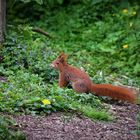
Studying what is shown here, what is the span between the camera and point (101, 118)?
24.8 ft

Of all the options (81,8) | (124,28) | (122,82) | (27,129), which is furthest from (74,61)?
(27,129)

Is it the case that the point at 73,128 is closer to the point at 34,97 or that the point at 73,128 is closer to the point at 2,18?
the point at 34,97

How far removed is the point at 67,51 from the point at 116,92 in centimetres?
384

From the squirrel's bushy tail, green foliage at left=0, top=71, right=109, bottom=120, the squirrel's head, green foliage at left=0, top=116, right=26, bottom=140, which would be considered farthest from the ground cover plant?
green foliage at left=0, top=116, right=26, bottom=140

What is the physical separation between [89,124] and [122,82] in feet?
10.2

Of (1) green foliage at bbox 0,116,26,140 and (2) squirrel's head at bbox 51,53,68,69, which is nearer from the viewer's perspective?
(1) green foliage at bbox 0,116,26,140

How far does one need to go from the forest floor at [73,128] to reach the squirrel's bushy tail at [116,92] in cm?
75

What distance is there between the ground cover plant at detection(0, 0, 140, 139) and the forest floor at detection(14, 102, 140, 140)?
0.18m

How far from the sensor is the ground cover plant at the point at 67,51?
7684 mm

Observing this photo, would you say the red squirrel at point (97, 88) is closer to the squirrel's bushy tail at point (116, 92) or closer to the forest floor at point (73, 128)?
the squirrel's bushy tail at point (116, 92)

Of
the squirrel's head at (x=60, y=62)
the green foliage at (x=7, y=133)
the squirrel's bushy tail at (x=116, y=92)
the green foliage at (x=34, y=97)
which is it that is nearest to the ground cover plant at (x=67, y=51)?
the green foliage at (x=34, y=97)

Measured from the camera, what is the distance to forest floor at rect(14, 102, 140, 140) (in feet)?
21.9

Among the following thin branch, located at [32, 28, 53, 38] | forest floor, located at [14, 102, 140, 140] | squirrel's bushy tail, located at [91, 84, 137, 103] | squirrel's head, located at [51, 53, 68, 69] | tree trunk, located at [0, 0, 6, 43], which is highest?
tree trunk, located at [0, 0, 6, 43]

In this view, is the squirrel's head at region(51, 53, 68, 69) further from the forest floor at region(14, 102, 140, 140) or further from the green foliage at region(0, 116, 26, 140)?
the green foliage at region(0, 116, 26, 140)
